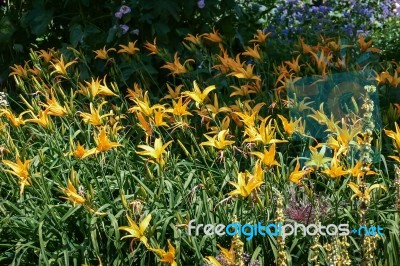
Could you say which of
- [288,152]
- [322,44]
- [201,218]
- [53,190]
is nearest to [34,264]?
[53,190]

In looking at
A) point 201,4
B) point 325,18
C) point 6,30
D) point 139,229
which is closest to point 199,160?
point 139,229

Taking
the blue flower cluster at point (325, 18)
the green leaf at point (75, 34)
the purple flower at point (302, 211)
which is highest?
the green leaf at point (75, 34)

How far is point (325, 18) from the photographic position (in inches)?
249

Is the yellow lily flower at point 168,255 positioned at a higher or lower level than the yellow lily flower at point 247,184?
lower

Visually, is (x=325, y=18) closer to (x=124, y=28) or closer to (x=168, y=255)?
(x=124, y=28)

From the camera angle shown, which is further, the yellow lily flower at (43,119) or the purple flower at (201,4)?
the purple flower at (201,4)

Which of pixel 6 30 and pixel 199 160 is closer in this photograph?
pixel 199 160

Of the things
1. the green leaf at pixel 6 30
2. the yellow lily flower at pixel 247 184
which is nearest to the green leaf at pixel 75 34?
the green leaf at pixel 6 30

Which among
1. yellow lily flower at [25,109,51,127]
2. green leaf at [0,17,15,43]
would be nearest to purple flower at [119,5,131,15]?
green leaf at [0,17,15,43]

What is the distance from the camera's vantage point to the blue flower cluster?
5.96 m

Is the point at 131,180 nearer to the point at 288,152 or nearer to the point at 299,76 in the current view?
the point at 288,152

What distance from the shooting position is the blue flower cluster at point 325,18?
5.96 m

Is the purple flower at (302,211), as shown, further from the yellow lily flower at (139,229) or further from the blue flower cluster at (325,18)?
the blue flower cluster at (325,18)

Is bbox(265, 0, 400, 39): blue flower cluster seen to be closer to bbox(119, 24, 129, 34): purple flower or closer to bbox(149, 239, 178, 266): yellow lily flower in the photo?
bbox(119, 24, 129, 34): purple flower
